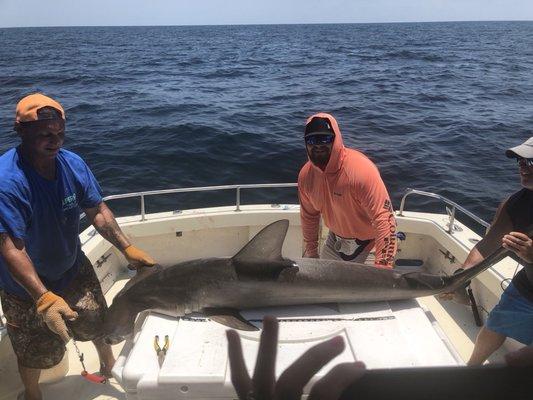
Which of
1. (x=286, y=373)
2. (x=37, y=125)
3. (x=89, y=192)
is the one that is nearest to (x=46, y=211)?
(x=89, y=192)

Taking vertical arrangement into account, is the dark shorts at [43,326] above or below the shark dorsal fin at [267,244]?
below

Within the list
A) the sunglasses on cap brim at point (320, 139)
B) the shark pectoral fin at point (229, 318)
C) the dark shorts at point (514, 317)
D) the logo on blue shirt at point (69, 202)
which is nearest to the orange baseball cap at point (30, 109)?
the logo on blue shirt at point (69, 202)

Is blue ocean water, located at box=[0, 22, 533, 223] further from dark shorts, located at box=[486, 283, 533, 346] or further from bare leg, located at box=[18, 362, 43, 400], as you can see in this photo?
dark shorts, located at box=[486, 283, 533, 346]

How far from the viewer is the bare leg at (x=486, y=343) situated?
3320mm

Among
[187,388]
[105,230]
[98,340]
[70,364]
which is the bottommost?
[70,364]

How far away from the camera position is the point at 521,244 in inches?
107

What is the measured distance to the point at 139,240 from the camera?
214 inches

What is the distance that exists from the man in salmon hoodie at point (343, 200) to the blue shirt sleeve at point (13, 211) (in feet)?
7.24

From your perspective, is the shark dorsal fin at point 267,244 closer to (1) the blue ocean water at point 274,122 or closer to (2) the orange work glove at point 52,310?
(2) the orange work glove at point 52,310

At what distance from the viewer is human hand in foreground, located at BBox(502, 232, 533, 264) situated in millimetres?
2719

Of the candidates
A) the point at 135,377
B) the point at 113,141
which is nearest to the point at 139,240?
the point at 135,377

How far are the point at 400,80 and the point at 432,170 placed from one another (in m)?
19.6

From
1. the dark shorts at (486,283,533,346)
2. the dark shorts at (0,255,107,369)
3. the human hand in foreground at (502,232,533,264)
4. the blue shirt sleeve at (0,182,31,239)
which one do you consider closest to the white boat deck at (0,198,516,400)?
the dark shorts at (0,255,107,369)

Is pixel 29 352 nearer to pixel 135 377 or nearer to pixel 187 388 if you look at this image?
pixel 135 377
